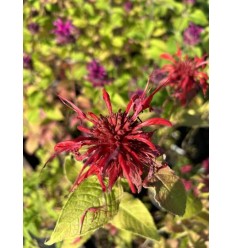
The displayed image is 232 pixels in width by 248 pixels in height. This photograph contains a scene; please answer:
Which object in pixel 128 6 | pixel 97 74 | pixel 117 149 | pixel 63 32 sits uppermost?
pixel 128 6

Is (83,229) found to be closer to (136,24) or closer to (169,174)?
(169,174)

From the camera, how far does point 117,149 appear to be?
64 cm

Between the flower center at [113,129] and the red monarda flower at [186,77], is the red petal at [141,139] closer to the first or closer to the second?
the flower center at [113,129]

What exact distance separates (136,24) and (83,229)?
0.95m

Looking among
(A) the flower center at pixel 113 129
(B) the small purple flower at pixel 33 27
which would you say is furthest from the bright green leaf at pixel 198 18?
(A) the flower center at pixel 113 129

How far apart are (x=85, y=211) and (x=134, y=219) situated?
6.7 inches

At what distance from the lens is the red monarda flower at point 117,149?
63 centimetres

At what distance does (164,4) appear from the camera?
1.43 meters

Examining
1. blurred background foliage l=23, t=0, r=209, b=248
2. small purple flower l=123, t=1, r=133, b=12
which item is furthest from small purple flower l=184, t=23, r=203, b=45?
small purple flower l=123, t=1, r=133, b=12

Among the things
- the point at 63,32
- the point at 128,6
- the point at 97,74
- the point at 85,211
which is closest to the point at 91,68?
the point at 97,74

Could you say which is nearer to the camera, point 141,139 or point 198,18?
point 141,139

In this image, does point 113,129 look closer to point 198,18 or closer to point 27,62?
point 27,62

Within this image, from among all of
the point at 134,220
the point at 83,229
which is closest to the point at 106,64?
the point at 134,220

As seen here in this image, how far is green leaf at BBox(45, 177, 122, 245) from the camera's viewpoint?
0.65 m
